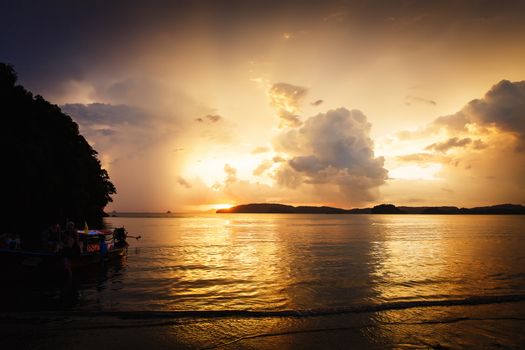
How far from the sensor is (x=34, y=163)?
36.1 metres

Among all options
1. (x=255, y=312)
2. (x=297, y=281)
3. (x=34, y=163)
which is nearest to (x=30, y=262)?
(x=255, y=312)

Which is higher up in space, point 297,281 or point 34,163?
point 34,163

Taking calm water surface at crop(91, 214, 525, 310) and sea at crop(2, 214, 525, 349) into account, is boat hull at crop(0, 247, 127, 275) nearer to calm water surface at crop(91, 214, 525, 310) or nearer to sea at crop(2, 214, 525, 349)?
sea at crop(2, 214, 525, 349)

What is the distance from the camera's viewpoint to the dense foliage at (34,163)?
114 ft

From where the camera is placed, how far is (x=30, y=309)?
1321cm

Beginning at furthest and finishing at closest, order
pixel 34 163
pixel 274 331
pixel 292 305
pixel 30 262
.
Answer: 1. pixel 34 163
2. pixel 30 262
3. pixel 292 305
4. pixel 274 331

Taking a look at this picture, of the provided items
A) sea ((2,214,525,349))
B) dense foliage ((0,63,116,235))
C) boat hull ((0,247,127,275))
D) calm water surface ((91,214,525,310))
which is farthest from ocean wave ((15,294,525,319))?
dense foliage ((0,63,116,235))

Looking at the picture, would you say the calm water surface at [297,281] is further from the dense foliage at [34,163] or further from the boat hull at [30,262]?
the dense foliage at [34,163]

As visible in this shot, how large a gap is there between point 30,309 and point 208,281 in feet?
30.4

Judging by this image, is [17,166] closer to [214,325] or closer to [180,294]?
[180,294]

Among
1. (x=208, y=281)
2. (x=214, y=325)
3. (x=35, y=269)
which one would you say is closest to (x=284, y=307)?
(x=214, y=325)

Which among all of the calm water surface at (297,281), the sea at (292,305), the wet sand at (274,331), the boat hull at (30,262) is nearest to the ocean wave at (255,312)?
the sea at (292,305)

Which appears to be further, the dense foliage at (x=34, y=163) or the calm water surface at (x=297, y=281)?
the dense foliage at (x=34, y=163)

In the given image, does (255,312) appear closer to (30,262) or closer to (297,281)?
(297,281)
